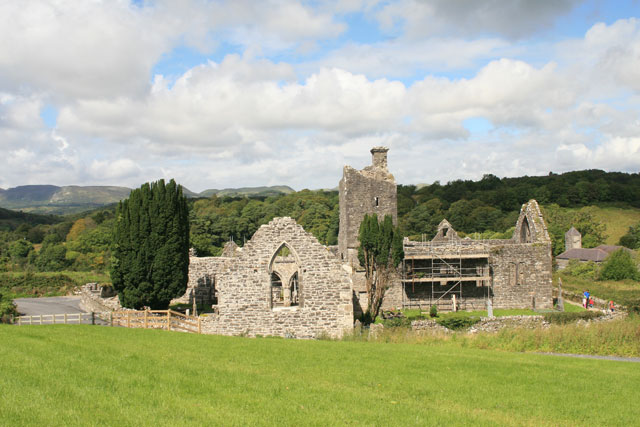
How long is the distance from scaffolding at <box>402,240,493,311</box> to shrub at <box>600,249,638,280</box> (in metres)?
19.8

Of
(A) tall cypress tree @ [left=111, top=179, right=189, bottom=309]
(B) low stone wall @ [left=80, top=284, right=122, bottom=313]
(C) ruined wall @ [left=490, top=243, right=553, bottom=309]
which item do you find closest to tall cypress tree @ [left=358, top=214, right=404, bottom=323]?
(C) ruined wall @ [left=490, top=243, right=553, bottom=309]

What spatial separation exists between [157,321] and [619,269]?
122 ft

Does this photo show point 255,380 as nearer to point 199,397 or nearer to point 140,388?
point 199,397

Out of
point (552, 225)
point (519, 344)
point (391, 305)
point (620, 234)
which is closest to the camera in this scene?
point (519, 344)

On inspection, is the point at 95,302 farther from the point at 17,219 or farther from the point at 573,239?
the point at 17,219

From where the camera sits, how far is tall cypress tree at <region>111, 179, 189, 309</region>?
1939cm

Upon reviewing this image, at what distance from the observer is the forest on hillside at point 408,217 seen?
56656 mm

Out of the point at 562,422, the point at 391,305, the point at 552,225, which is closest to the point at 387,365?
the point at 562,422

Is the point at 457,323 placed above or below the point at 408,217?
below

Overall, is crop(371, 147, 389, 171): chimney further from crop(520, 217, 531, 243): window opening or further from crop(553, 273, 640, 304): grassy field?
crop(553, 273, 640, 304): grassy field

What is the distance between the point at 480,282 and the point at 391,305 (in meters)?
5.13

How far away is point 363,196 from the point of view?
91.8 ft

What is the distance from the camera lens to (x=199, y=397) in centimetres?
738

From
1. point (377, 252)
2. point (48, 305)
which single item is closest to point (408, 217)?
point (377, 252)
